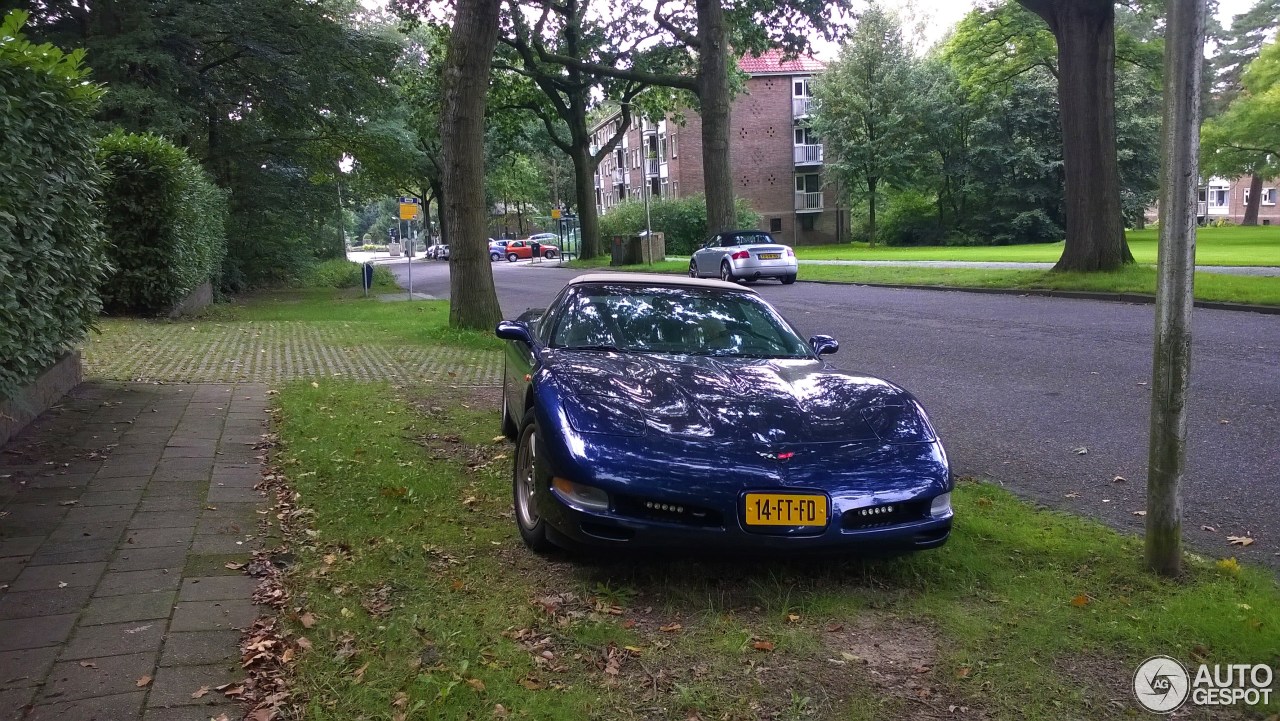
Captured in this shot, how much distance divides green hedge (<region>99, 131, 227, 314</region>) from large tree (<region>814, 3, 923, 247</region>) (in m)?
44.3

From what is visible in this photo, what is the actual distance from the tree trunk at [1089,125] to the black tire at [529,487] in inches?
646

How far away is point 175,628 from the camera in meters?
3.42

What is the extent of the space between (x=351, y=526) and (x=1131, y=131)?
53541mm

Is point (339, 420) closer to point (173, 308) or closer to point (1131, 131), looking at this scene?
point (173, 308)

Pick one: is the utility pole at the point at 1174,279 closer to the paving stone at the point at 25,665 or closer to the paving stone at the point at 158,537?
the paving stone at the point at 25,665

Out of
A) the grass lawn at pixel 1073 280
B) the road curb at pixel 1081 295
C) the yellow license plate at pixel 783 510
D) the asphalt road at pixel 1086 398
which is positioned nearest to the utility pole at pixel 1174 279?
the asphalt road at pixel 1086 398

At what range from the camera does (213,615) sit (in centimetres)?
354

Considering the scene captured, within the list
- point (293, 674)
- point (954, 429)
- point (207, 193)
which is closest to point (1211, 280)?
point (954, 429)

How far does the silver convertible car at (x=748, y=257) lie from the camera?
24.4 meters

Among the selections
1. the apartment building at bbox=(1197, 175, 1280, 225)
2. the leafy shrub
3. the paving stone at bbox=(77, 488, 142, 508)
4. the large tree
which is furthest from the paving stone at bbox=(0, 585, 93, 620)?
the apartment building at bbox=(1197, 175, 1280, 225)

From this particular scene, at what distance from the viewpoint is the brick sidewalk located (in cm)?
299

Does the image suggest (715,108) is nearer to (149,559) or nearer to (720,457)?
(720,457)

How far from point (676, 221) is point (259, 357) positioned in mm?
42618

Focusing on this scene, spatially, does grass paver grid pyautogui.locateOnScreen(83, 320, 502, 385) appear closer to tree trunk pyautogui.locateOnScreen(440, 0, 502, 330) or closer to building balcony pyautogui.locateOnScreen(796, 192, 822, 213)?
tree trunk pyautogui.locateOnScreen(440, 0, 502, 330)
